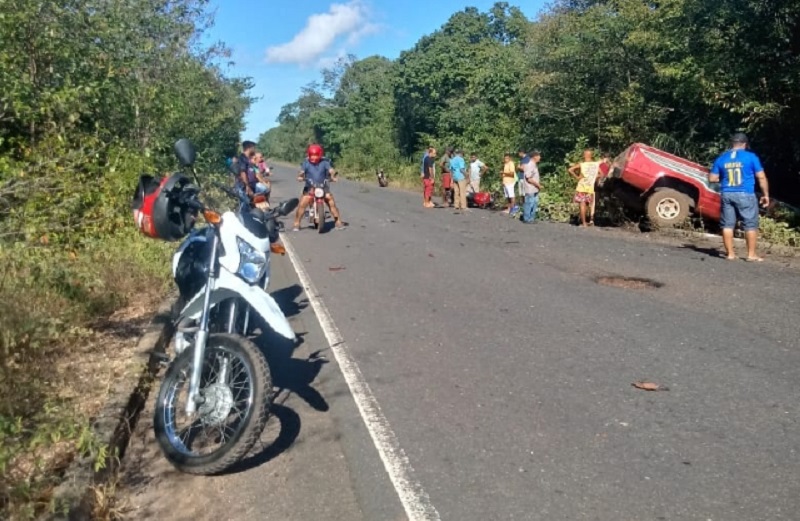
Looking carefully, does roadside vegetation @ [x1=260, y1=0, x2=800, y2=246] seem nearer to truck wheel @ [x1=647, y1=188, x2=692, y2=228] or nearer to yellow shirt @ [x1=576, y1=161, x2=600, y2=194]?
yellow shirt @ [x1=576, y1=161, x2=600, y2=194]

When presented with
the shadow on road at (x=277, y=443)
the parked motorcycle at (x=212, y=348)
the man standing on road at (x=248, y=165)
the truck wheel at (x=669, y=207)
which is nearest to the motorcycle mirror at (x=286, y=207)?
the parked motorcycle at (x=212, y=348)

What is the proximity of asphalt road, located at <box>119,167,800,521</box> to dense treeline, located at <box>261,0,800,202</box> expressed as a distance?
5.94 m

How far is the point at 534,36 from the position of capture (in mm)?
24875

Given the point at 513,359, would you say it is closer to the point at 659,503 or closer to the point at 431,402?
the point at 431,402

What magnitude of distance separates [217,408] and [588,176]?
42.6 feet

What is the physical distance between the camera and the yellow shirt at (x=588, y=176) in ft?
51.8

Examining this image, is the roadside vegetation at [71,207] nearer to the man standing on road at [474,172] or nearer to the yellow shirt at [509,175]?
the yellow shirt at [509,175]

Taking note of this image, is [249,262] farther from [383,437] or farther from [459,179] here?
[459,179]

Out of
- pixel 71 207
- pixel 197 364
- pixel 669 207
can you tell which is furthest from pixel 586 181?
pixel 197 364

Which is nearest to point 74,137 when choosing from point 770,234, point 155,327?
point 155,327

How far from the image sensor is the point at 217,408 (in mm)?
4199

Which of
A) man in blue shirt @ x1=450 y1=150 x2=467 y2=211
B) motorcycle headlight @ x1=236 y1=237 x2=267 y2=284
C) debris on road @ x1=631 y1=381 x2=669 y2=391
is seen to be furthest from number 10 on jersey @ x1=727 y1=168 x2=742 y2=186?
man in blue shirt @ x1=450 y1=150 x2=467 y2=211

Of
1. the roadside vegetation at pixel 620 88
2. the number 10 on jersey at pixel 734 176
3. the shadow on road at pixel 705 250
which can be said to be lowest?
the shadow on road at pixel 705 250

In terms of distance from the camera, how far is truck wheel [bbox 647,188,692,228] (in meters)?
14.6
